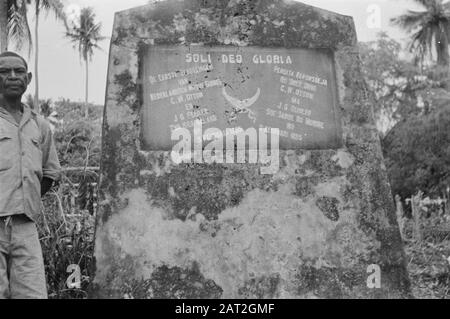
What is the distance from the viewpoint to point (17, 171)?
3.24 metres

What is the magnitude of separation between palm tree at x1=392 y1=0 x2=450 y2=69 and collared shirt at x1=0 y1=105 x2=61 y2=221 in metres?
26.7

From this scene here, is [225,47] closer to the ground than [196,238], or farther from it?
farther from it

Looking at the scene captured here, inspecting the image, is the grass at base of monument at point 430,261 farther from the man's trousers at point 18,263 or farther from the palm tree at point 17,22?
the palm tree at point 17,22

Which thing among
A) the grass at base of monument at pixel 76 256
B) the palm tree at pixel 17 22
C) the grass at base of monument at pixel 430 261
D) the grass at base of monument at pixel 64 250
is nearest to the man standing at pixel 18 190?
the grass at base of monument at pixel 76 256

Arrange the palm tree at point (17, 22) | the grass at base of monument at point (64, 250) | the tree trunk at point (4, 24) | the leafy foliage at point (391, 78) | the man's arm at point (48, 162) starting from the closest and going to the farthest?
the man's arm at point (48, 162), the grass at base of monument at point (64, 250), the tree trunk at point (4, 24), the palm tree at point (17, 22), the leafy foliage at point (391, 78)

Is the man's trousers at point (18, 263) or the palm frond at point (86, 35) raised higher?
the palm frond at point (86, 35)

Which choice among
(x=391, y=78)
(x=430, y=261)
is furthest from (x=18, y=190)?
(x=391, y=78)

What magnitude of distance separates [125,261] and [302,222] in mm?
1083

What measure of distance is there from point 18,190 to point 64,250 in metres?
1.87

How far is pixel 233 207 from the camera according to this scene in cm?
372

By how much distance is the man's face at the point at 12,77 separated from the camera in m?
3.35
